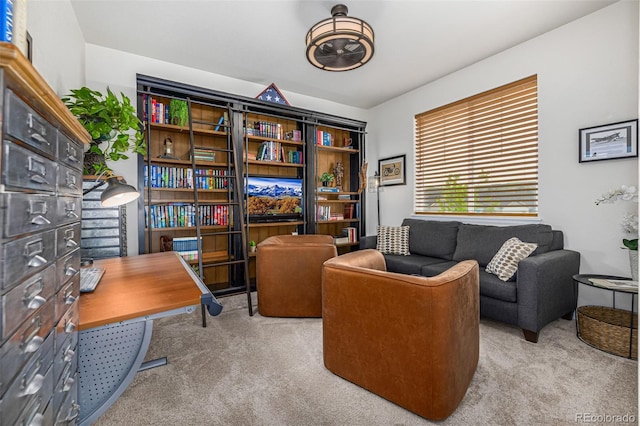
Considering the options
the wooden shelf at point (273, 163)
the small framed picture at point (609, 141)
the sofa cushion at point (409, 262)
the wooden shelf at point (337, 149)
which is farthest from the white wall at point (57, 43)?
the small framed picture at point (609, 141)

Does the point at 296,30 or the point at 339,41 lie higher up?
the point at 296,30

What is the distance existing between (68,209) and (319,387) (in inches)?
58.7

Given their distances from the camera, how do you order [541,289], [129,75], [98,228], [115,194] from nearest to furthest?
[115,194]
[541,289]
[98,228]
[129,75]

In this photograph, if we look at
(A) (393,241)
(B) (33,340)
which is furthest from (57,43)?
(A) (393,241)

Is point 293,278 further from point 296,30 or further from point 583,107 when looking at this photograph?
point 583,107

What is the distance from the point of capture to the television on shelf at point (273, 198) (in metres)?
3.73

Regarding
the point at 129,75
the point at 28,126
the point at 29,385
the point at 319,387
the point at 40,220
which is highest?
the point at 129,75

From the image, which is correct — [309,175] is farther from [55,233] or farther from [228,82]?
[55,233]

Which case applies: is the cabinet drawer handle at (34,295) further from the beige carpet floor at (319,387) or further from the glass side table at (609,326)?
the glass side table at (609,326)

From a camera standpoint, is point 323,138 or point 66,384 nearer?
point 66,384

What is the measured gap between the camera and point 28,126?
2.14 ft

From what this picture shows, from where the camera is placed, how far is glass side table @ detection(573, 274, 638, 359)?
1.97 meters

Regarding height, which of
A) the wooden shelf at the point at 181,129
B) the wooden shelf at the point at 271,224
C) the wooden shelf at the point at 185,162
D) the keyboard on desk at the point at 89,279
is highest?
the wooden shelf at the point at 181,129

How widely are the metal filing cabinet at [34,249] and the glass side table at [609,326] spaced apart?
9.16 ft
